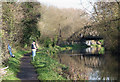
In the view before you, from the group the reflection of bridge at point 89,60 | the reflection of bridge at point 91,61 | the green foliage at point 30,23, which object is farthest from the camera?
the green foliage at point 30,23

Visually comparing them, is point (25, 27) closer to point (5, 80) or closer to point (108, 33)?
point (108, 33)

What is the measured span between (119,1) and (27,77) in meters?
8.03

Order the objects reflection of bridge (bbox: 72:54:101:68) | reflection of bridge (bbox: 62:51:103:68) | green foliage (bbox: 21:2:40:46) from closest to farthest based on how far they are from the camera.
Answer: reflection of bridge (bbox: 72:54:101:68), reflection of bridge (bbox: 62:51:103:68), green foliage (bbox: 21:2:40:46)

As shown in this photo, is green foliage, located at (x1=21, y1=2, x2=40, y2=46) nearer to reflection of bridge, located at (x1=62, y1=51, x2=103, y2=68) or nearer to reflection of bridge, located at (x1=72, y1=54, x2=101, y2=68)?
reflection of bridge, located at (x1=62, y1=51, x2=103, y2=68)

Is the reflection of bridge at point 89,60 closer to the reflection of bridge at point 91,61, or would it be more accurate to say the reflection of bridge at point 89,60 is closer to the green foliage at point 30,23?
the reflection of bridge at point 91,61

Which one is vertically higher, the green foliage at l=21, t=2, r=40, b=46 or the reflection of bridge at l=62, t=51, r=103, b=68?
the green foliage at l=21, t=2, r=40, b=46

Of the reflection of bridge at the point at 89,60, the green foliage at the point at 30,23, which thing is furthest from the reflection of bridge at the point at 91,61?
the green foliage at the point at 30,23

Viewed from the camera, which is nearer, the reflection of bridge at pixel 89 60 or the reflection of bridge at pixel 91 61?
the reflection of bridge at pixel 91 61

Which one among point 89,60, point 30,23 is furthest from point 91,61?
point 30,23

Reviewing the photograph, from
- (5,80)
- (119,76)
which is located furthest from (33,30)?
(5,80)

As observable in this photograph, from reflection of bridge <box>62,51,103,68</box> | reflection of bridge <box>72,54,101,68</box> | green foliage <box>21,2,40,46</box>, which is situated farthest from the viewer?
green foliage <box>21,2,40,46</box>

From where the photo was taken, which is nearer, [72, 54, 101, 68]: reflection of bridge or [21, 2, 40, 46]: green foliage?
[72, 54, 101, 68]: reflection of bridge

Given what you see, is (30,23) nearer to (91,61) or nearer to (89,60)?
(89,60)

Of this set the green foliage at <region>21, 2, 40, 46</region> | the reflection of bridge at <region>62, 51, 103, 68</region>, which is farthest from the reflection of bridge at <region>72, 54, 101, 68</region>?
the green foliage at <region>21, 2, 40, 46</region>
